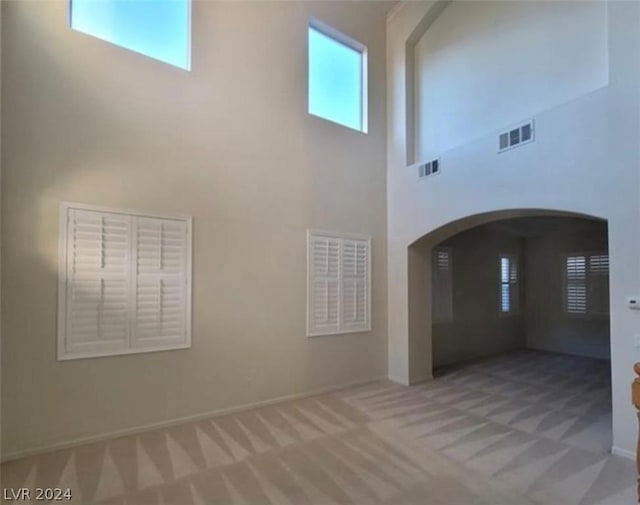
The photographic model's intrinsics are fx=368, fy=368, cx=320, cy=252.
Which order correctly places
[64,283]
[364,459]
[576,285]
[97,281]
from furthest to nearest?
[576,285] < [97,281] < [64,283] < [364,459]

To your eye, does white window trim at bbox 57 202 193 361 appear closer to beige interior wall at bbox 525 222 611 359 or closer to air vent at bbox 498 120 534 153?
air vent at bbox 498 120 534 153

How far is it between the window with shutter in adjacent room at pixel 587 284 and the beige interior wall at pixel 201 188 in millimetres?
4813

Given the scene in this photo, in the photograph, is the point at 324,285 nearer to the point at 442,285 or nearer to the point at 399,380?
the point at 399,380

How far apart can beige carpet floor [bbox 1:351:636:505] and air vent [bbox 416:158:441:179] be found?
290cm

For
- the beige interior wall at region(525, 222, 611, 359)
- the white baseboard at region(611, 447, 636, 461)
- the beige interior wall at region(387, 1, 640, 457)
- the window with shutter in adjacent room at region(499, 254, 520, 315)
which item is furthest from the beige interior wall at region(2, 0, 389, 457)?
the beige interior wall at region(525, 222, 611, 359)

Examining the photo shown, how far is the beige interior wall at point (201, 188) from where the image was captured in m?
3.09

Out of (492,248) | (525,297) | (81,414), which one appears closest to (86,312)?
(81,414)

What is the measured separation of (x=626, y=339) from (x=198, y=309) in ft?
12.9

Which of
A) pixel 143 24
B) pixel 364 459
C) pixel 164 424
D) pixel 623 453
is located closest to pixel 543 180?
pixel 623 453

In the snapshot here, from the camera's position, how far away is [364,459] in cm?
298

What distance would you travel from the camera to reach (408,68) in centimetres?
540

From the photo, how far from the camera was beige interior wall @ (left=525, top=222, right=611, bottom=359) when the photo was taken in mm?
7230

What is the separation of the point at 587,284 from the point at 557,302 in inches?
28.1

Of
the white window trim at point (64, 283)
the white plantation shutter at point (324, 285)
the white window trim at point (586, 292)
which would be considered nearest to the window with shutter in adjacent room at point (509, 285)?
the white window trim at point (586, 292)
